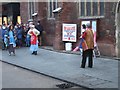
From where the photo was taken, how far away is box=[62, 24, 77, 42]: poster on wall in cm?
1702

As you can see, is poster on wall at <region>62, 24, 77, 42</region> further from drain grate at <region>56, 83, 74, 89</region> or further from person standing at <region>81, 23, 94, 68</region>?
drain grate at <region>56, 83, 74, 89</region>

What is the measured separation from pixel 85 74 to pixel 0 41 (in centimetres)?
1088

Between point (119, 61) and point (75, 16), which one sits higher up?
point (75, 16)

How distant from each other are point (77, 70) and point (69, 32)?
6.01 m

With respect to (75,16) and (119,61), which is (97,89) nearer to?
(119,61)

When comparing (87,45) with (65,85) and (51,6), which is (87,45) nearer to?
(65,85)

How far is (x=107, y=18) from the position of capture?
14758 mm

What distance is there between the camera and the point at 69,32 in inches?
682

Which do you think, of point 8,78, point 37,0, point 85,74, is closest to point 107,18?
point 85,74

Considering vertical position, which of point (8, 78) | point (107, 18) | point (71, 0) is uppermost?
point (71, 0)

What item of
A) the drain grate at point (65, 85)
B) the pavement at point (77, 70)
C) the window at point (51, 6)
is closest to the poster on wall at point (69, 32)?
the pavement at point (77, 70)

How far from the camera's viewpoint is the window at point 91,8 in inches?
607

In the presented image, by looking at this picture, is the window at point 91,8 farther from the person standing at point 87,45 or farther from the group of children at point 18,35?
the group of children at point 18,35

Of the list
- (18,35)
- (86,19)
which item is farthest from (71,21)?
(18,35)
